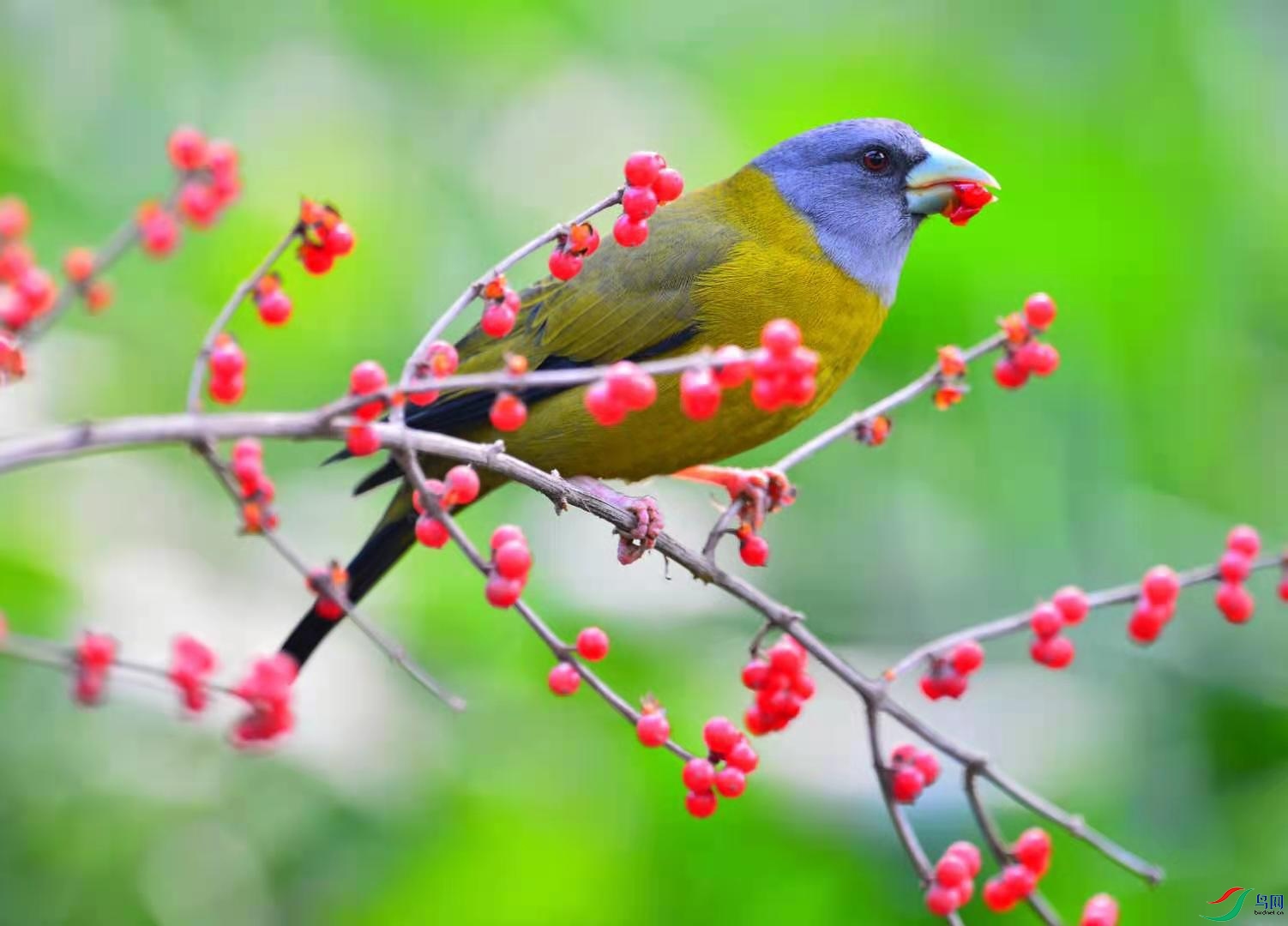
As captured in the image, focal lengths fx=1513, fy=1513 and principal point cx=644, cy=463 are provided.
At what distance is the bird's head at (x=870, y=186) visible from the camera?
3223 millimetres

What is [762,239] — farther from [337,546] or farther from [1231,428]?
[1231,428]

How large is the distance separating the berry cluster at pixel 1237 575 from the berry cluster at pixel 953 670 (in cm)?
33

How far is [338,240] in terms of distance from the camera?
1.75 m

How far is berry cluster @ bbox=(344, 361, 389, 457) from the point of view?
53.2 inches

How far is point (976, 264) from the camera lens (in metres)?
4.34

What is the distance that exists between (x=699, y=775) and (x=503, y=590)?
1.67ft

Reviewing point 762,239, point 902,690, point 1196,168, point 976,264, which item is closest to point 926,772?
point 762,239

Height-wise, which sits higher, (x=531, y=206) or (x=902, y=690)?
(x=531, y=206)

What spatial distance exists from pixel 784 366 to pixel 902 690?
8.15ft

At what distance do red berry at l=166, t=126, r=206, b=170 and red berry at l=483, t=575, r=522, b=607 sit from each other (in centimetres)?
54

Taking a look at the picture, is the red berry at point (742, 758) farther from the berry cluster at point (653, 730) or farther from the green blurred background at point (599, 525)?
the green blurred background at point (599, 525)

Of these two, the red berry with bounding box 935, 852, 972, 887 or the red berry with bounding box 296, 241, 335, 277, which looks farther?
the red berry with bounding box 935, 852, 972, 887

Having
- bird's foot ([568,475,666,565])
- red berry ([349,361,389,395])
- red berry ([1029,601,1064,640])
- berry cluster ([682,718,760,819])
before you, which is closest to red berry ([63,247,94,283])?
red berry ([349,361,389,395])

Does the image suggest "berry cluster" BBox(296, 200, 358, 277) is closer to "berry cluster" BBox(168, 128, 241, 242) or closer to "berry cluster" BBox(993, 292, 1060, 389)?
"berry cluster" BBox(168, 128, 241, 242)
